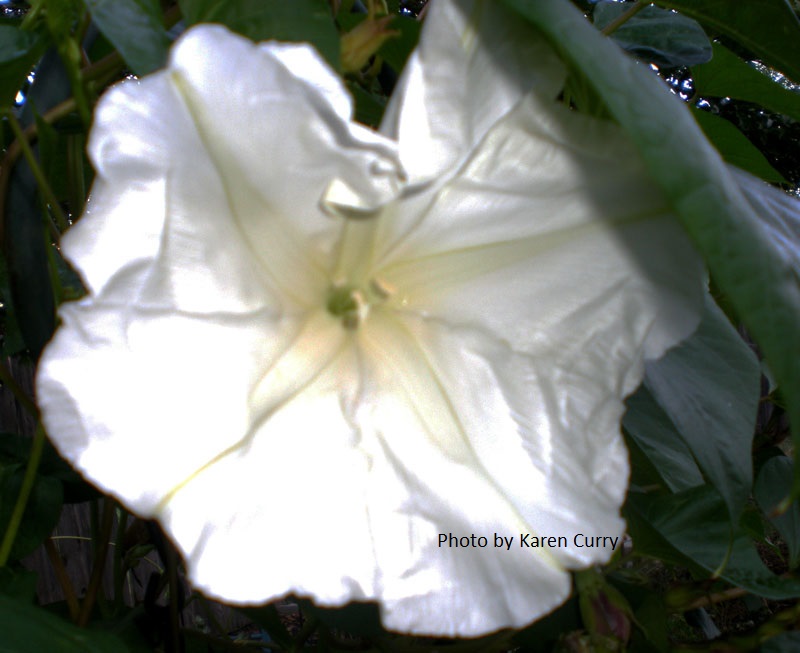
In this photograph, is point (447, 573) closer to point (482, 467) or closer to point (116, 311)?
point (482, 467)

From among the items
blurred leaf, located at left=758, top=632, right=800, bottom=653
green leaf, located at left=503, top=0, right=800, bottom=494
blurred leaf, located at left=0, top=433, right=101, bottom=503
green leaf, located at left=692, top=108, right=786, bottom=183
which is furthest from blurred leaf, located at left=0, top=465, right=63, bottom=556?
green leaf, located at left=692, top=108, right=786, bottom=183

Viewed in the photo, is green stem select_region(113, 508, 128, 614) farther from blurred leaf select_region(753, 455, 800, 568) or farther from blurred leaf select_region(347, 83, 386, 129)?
blurred leaf select_region(753, 455, 800, 568)

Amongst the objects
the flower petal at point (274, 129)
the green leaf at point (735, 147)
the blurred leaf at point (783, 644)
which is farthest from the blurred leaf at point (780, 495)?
the flower petal at point (274, 129)

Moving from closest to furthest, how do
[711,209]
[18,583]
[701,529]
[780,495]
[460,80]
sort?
[711,209], [460,80], [18,583], [701,529], [780,495]

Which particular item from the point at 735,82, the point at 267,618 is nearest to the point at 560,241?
the point at 267,618

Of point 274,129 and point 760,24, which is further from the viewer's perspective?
point 760,24

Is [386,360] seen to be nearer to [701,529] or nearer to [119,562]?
[701,529]
